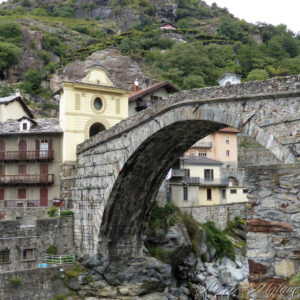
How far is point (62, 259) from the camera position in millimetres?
23828

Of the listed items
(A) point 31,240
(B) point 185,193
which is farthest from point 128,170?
(B) point 185,193

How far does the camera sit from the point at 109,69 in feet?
225

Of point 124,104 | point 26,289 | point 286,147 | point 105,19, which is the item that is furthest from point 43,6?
point 286,147

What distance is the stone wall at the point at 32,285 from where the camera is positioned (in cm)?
2095

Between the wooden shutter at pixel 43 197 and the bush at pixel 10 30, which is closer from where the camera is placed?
the wooden shutter at pixel 43 197

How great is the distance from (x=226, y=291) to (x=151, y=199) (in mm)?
7656

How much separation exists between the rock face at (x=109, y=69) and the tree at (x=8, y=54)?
630cm

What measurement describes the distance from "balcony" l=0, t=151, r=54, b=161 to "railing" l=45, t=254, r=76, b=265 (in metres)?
5.93

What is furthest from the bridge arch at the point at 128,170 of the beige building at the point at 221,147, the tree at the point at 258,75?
the tree at the point at 258,75

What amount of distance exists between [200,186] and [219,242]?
5.12 m

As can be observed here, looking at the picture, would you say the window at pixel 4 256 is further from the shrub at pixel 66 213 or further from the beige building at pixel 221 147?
the beige building at pixel 221 147

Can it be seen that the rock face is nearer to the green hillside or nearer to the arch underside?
the green hillside

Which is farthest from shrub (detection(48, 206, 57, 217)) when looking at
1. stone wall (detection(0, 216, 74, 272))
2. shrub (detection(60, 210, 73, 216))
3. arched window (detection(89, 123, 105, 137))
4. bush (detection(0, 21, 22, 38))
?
bush (detection(0, 21, 22, 38))

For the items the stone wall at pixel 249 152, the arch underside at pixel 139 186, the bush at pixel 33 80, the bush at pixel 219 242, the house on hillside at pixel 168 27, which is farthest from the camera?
the house on hillside at pixel 168 27
